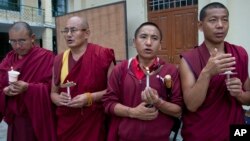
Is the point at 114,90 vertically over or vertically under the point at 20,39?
under

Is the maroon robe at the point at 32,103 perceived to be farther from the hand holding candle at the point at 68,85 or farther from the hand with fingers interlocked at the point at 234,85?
the hand with fingers interlocked at the point at 234,85

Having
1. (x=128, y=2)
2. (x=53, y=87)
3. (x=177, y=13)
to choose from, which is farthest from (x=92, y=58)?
(x=128, y=2)

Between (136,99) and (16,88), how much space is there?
112cm

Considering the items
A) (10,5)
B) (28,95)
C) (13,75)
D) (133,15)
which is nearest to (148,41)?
(13,75)

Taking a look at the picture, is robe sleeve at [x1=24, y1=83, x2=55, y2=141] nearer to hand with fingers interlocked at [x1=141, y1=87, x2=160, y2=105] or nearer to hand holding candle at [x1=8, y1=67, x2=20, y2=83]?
hand holding candle at [x1=8, y1=67, x2=20, y2=83]

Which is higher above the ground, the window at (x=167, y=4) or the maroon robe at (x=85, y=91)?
the window at (x=167, y=4)

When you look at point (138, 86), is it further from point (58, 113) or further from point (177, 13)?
point (177, 13)

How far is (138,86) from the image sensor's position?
2295 mm

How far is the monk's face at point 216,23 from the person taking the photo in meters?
2.22

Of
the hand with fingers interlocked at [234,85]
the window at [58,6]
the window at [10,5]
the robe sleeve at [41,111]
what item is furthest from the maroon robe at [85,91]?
the window at [58,6]

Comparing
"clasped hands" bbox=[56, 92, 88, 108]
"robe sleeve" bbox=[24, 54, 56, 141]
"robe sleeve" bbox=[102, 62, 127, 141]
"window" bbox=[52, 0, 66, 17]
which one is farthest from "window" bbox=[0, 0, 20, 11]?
"robe sleeve" bbox=[102, 62, 127, 141]

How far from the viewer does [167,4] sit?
6504mm

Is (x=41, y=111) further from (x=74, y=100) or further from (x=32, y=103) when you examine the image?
(x=74, y=100)

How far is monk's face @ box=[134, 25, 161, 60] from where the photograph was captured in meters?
2.35
